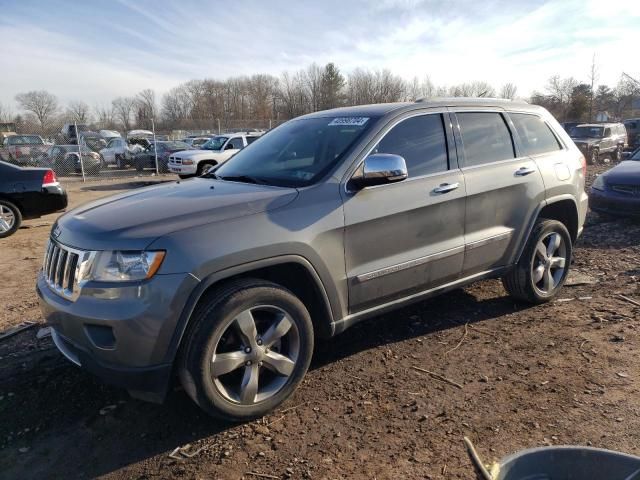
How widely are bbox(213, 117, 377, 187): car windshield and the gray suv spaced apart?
2cm

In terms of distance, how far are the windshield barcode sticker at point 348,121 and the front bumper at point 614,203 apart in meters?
6.59

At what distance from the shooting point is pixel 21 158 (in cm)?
2002

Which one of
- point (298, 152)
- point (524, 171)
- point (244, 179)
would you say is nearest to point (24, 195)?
point (244, 179)

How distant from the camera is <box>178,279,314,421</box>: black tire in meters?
2.58

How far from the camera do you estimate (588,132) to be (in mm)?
20641

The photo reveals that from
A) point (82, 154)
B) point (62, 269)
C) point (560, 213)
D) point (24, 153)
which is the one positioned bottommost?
point (560, 213)

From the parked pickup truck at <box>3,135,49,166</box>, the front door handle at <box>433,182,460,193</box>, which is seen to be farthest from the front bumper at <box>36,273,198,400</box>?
the parked pickup truck at <box>3,135,49,166</box>

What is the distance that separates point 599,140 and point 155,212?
21.6 m

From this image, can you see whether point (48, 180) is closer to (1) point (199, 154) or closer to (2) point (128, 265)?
(2) point (128, 265)

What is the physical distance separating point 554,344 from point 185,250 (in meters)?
2.96

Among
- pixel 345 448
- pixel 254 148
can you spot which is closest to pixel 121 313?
pixel 345 448

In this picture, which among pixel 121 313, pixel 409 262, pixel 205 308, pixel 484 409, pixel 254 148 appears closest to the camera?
pixel 121 313

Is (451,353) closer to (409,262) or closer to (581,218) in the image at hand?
(409,262)

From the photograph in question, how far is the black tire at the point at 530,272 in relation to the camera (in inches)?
170
